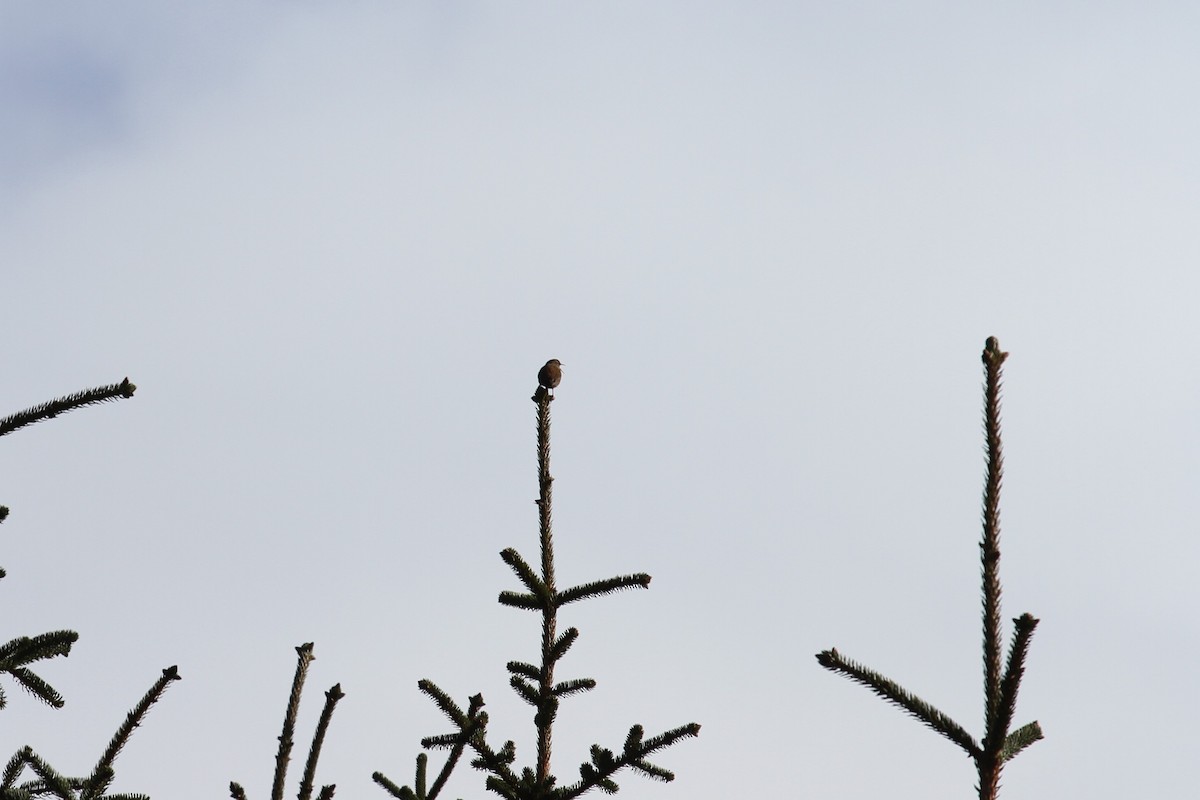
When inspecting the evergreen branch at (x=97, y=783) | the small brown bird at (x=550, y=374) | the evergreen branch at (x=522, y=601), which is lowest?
the evergreen branch at (x=97, y=783)

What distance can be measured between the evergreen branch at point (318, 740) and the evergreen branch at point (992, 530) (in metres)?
3.89

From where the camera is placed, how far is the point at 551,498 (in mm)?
7742

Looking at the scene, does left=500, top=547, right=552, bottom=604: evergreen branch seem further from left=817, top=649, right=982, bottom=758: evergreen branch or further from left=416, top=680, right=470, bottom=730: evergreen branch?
left=817, top=649, right=982, bottom=758: evergreen branch

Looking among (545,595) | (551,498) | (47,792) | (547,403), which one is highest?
(547,403)

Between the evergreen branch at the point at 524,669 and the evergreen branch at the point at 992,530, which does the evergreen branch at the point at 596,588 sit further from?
the evergreen branch at the point at 992,530

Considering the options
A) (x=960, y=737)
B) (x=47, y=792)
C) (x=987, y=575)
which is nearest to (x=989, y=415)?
(x=987, y=575)

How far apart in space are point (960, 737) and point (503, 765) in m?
3.57

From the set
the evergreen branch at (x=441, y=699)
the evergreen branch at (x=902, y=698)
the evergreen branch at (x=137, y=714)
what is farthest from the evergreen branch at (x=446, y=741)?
the evergreen branch at (x=902, y=698)

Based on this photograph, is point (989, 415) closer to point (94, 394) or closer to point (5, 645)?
point (94, 394)

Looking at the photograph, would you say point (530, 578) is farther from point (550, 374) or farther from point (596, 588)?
point (550, 374)

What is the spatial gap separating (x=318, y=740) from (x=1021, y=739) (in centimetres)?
399

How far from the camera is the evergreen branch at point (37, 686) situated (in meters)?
6.01

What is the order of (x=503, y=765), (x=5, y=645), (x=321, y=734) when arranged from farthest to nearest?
(x=503, y=765) < (x=321, y=734) < (x=5, y=645)

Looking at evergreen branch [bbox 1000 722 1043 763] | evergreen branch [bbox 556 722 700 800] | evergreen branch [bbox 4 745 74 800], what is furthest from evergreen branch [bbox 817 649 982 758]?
evergreen branch [bbox 4 745 74 800]
